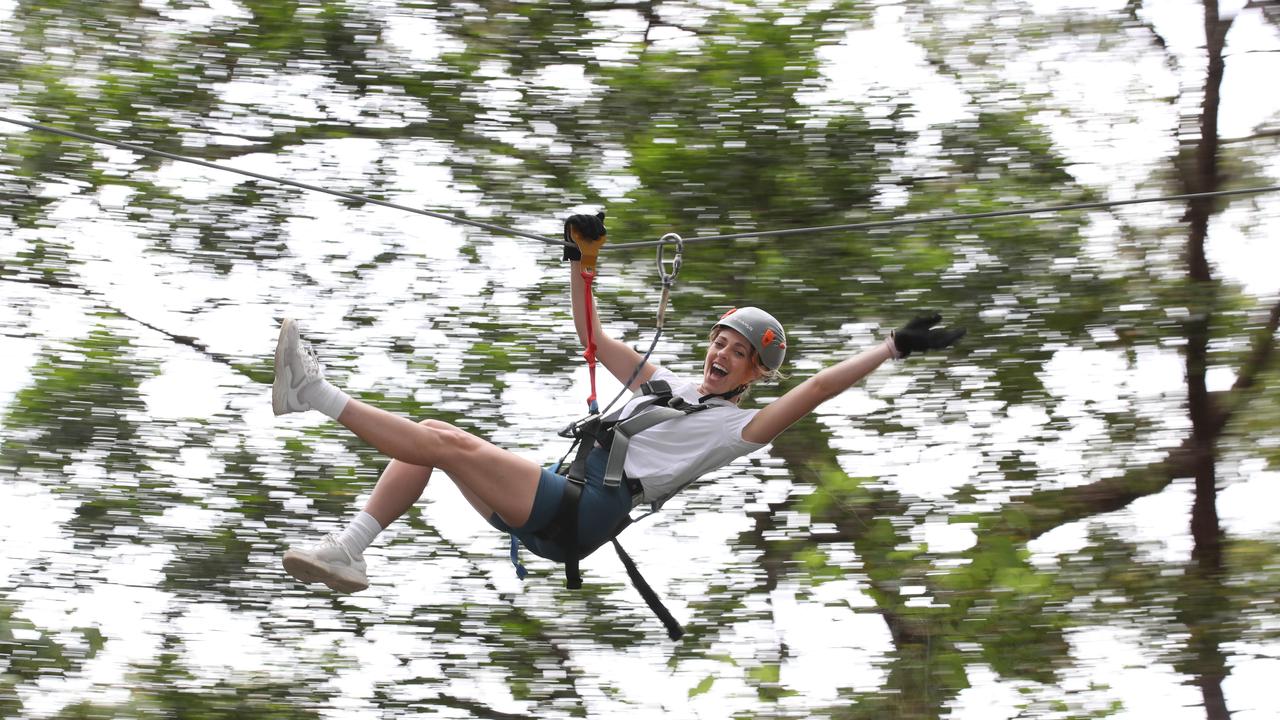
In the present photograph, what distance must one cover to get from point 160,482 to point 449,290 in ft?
6.59

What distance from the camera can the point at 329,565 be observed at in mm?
3182

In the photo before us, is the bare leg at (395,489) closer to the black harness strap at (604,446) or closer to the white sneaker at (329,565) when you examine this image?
the white sneaker at (329,565)

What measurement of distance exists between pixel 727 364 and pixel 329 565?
3.96ft

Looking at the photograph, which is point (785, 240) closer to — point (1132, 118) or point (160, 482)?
point (1132, 118)

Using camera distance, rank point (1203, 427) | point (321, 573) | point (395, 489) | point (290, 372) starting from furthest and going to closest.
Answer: point (1203, 427) → point (395, 489) → point (321, 573) → point (290, 372)

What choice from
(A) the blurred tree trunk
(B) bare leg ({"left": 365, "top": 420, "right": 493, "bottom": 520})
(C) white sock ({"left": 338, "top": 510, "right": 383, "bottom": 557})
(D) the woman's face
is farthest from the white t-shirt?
(A) the blurred tree trunk

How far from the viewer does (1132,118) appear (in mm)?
7672

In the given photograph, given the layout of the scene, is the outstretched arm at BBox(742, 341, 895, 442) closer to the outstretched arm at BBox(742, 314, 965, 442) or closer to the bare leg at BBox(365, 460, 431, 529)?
the outstretched arm at BBox(742, 314, 965, 442)

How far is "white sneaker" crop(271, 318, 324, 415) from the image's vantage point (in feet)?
10.0

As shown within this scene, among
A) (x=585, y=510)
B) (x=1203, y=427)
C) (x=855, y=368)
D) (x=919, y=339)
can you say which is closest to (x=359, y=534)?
(x=585, y=510)

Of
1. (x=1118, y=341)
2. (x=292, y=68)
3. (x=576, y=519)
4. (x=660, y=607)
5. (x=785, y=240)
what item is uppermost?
(x=292, y=68)

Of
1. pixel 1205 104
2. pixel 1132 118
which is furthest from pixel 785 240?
pixel 1205 104

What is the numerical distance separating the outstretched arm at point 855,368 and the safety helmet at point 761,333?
14.0 inches

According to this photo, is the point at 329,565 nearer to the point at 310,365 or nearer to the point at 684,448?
the point at 310,365
